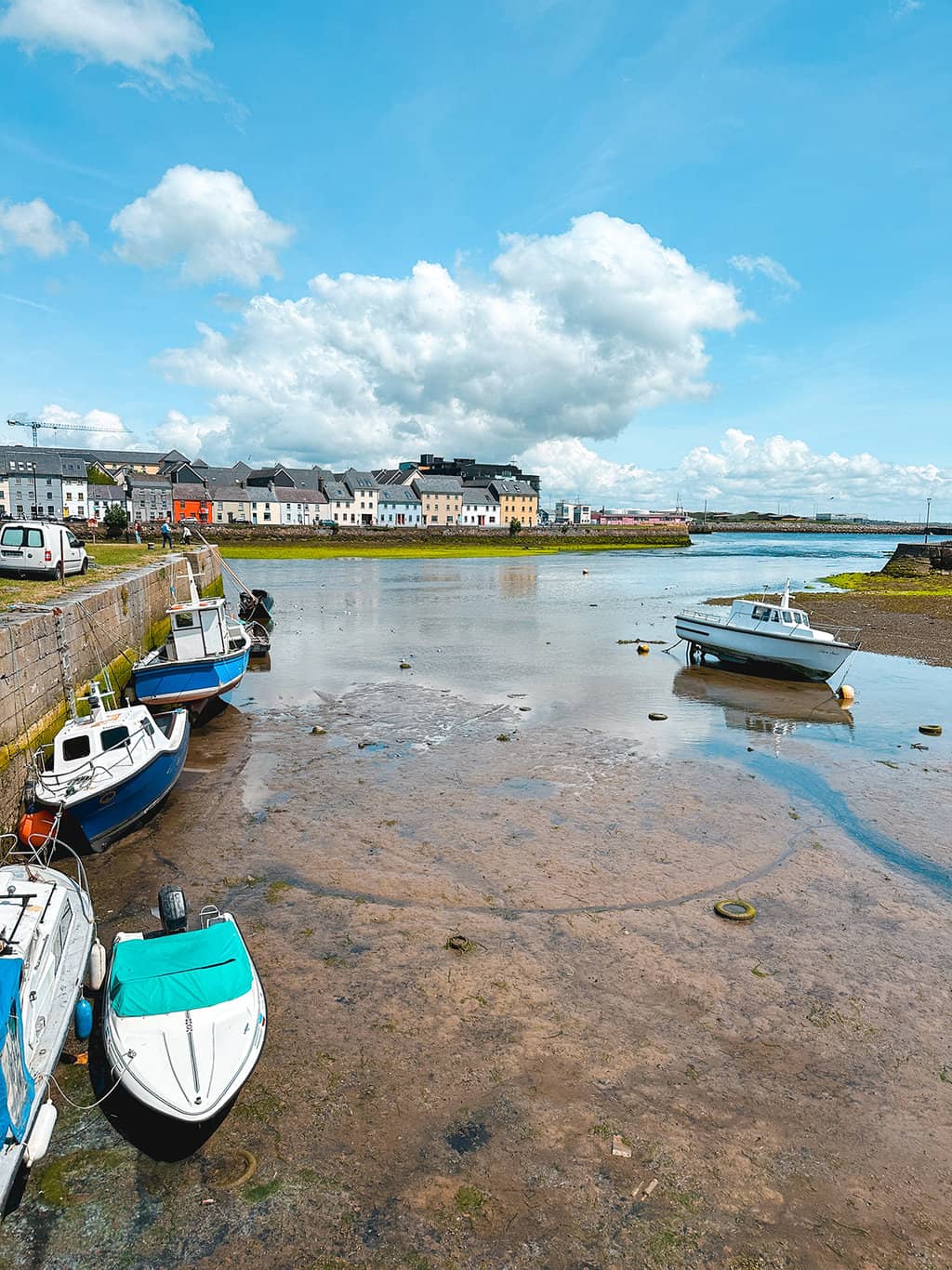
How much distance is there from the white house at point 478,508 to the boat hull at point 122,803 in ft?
455

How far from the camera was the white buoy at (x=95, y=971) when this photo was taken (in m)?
8.60

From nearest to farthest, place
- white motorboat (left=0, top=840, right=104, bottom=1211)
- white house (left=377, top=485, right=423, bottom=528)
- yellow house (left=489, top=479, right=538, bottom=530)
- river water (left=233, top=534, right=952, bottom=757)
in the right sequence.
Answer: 1. white motorboat (left=0, top=840, right=104, bottom=1211)
2. river water (left=233, top=534, right=952, bottom=757)
3. white house (left=377, top=485, right=423, bottom=528)
4. yellow house (left=489, top=479, right=538, bottom=530)

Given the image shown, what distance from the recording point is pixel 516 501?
159m

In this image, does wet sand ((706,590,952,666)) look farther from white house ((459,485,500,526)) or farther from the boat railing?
white house ((459,485,500,526))

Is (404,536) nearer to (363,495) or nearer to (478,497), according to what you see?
(363,495)

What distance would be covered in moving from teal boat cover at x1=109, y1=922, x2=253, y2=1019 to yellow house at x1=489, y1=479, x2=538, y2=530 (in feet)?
488

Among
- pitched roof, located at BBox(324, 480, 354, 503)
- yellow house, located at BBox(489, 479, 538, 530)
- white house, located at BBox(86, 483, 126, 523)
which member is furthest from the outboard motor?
yellow house, located at BBox(489, 479, 538, 530)

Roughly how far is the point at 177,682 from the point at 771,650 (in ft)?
62.0

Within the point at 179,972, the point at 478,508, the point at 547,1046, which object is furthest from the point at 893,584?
the point at 478,508

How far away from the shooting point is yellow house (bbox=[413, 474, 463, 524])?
482 feet

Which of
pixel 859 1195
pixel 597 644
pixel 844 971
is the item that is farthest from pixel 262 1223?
pixel 597 644

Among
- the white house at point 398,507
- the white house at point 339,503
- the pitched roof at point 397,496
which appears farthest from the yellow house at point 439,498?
the white house at point 339,503

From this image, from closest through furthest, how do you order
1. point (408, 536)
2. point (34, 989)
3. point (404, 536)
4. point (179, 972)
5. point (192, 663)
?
point (34, 989)
point (179, 972)
point (192, 663)
point (408, 536)
point (404, 536)

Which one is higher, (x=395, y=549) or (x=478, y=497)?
(x=478, y=497)
